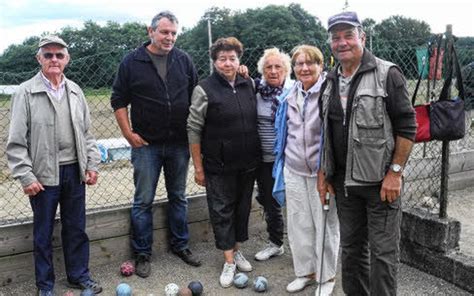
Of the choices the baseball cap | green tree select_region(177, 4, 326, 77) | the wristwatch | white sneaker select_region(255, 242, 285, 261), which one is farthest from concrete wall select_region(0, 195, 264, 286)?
green tree select_region(177, 4, 326, 77)

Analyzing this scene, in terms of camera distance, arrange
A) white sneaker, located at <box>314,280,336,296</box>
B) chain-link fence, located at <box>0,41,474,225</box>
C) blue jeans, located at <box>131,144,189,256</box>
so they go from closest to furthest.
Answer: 1. white sneaker, located at <box>314,280,336,296</box>
2. blue jeans, located at <box>131,144,189,256</box>
3. chain-link fence, located at <box>0,41,474,225</box>

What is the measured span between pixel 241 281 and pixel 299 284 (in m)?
0.47

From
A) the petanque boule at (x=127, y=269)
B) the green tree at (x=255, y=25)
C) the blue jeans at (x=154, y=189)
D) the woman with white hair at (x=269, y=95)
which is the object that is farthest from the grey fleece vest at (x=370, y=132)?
the green tree at (x=255, y=25)

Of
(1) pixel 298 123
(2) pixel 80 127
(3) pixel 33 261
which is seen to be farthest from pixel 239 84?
(3) pixel 33 261

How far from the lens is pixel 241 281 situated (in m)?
3.98

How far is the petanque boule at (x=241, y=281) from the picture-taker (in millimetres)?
3982

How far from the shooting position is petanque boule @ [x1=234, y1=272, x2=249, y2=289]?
3982 millimetres

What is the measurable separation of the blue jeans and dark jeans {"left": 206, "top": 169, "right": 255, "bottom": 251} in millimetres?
384

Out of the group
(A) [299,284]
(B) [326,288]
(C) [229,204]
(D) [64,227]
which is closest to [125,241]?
(D) [64,227]

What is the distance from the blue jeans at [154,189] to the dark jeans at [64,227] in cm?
51

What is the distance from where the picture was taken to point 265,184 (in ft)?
13.9

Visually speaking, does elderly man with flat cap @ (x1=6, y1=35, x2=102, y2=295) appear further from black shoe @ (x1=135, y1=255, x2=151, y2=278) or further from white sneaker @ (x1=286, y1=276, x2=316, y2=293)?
white sneaker @ (x1=286, y1=276, x2=316, y2=293)

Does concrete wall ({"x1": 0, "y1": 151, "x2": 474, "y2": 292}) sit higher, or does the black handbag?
the black handbag

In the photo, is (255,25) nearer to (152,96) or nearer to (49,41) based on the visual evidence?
(152,96)
